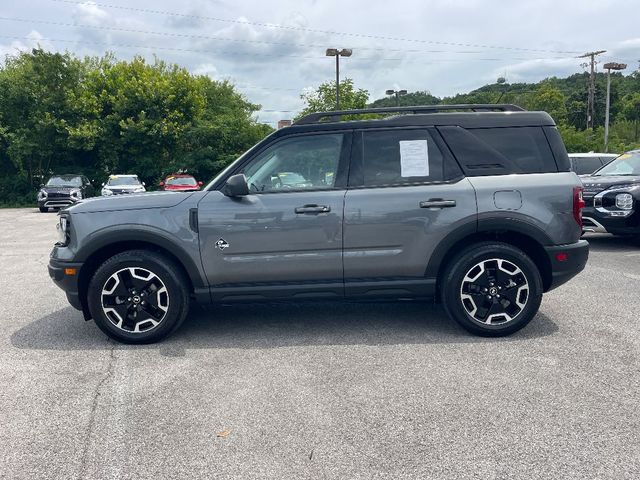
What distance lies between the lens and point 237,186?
14.9 feet

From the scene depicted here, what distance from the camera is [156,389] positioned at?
12.5 feet

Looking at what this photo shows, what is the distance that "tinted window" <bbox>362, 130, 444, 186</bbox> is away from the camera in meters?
4.77

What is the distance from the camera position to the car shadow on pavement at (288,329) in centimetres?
475

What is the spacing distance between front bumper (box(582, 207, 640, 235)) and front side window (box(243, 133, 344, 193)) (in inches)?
243

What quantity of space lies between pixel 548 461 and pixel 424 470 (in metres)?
0.63

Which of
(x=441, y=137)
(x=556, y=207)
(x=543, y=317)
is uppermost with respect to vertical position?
(x=441, y=137)

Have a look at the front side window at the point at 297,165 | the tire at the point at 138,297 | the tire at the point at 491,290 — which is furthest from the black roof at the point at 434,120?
the tire at the point at 138,297

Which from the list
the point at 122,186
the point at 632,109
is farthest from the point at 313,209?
the point at 632,109

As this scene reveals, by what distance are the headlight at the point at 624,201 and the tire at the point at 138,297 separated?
7.39 metres

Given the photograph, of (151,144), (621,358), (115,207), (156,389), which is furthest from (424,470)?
(151,144)

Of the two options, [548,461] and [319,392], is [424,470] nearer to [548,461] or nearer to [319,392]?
[548,461]

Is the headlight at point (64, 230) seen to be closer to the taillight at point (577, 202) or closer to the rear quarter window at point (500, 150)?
the rear quarter window at point (500, 150)

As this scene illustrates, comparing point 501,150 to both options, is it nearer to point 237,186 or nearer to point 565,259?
point 565,259

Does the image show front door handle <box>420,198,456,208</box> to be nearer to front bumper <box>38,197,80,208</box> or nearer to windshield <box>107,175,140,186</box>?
windshield <box>107,175,140,186</box>
